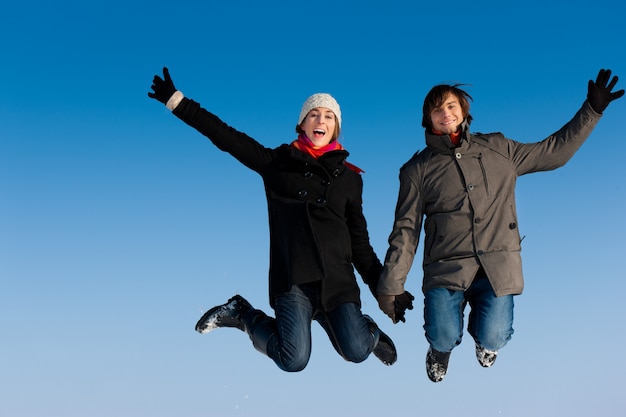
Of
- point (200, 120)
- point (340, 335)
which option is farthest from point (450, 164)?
point (200, 120)

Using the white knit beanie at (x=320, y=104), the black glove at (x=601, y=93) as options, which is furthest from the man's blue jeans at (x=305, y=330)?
the black glove at (x=601, y=93)

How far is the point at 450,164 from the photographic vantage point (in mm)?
7461

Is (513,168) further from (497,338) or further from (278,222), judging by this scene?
(278,222)

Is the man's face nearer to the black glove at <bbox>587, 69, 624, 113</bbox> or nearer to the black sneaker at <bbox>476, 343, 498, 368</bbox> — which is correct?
the black glove at <bbox>587, 69, 624, 113</bbox>

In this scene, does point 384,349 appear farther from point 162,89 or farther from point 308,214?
point 162,89

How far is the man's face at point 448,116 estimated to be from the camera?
24.8 ft

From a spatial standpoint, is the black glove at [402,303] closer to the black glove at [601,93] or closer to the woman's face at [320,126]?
the woman's face at [320,126]

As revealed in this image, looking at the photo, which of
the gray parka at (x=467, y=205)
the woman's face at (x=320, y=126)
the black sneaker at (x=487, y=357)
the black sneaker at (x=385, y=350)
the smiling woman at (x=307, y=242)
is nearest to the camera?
the gray parka at (x=467, y=205)

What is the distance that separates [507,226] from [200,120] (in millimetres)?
3320

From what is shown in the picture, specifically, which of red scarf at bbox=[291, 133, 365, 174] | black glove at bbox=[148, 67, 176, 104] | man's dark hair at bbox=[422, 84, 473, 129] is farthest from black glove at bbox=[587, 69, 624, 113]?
black glove at bbox=[148, 67, 176, 104]

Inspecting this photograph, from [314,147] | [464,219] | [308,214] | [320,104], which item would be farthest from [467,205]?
[320,104]

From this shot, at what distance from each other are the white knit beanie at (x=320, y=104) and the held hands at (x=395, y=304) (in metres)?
2.05

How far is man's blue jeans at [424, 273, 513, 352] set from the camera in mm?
7223

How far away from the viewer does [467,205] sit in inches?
285
